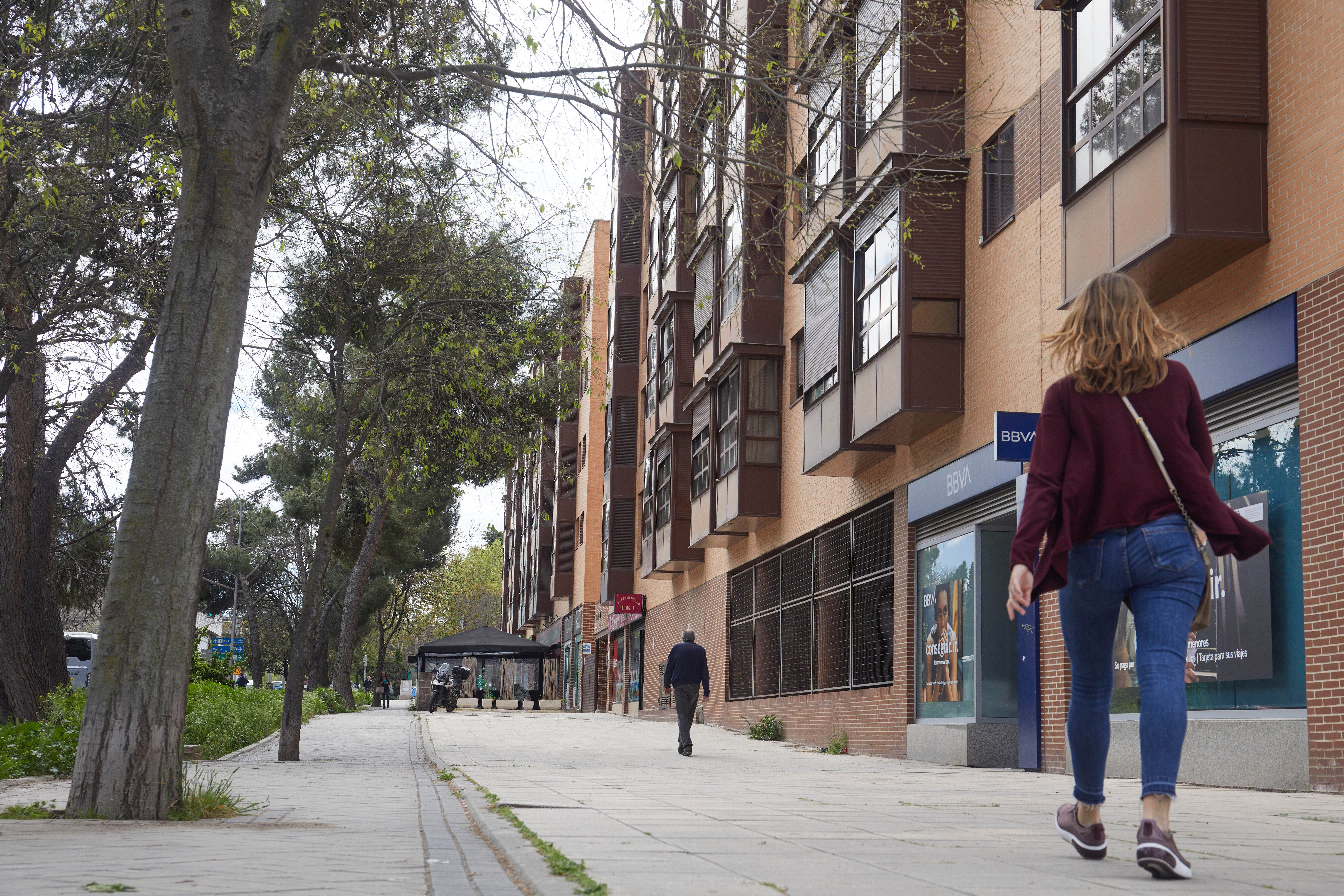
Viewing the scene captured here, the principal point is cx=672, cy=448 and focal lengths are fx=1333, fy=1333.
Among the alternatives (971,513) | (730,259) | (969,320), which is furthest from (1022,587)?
(730,259)

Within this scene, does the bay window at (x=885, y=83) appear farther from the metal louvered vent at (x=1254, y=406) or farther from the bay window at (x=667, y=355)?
the bay window at (x=667, y=355)

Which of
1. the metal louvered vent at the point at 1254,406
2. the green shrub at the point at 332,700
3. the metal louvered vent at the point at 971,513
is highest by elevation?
the metal louvered vent at the point at 1254,406

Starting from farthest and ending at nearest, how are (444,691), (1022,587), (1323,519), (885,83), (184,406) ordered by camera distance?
(444,691) → (885,83) → (1323,519) → (184,406) → (1022,587)

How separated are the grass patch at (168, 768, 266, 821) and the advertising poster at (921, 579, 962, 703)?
1041 cm

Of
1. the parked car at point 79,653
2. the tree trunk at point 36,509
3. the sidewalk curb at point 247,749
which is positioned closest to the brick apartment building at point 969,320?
the tree trunk at point 36,509

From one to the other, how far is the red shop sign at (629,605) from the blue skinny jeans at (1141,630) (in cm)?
3513

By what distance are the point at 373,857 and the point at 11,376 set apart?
1270cm

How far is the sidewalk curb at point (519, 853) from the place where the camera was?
4.29 meters

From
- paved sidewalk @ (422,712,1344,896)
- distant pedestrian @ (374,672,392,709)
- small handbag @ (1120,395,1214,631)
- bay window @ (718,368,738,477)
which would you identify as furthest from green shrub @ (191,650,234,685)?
small handbag @ (1120,395,1214,631)

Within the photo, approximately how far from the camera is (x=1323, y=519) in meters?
10.1

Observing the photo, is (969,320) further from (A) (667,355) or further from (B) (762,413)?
(A) (667,355)

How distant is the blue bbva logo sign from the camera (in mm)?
13141

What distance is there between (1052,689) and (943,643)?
10.6 ft

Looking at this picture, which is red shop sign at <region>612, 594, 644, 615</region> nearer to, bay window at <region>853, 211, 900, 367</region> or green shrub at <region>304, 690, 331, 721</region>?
green shrub at <region>304, 690, 331, 721</region>
